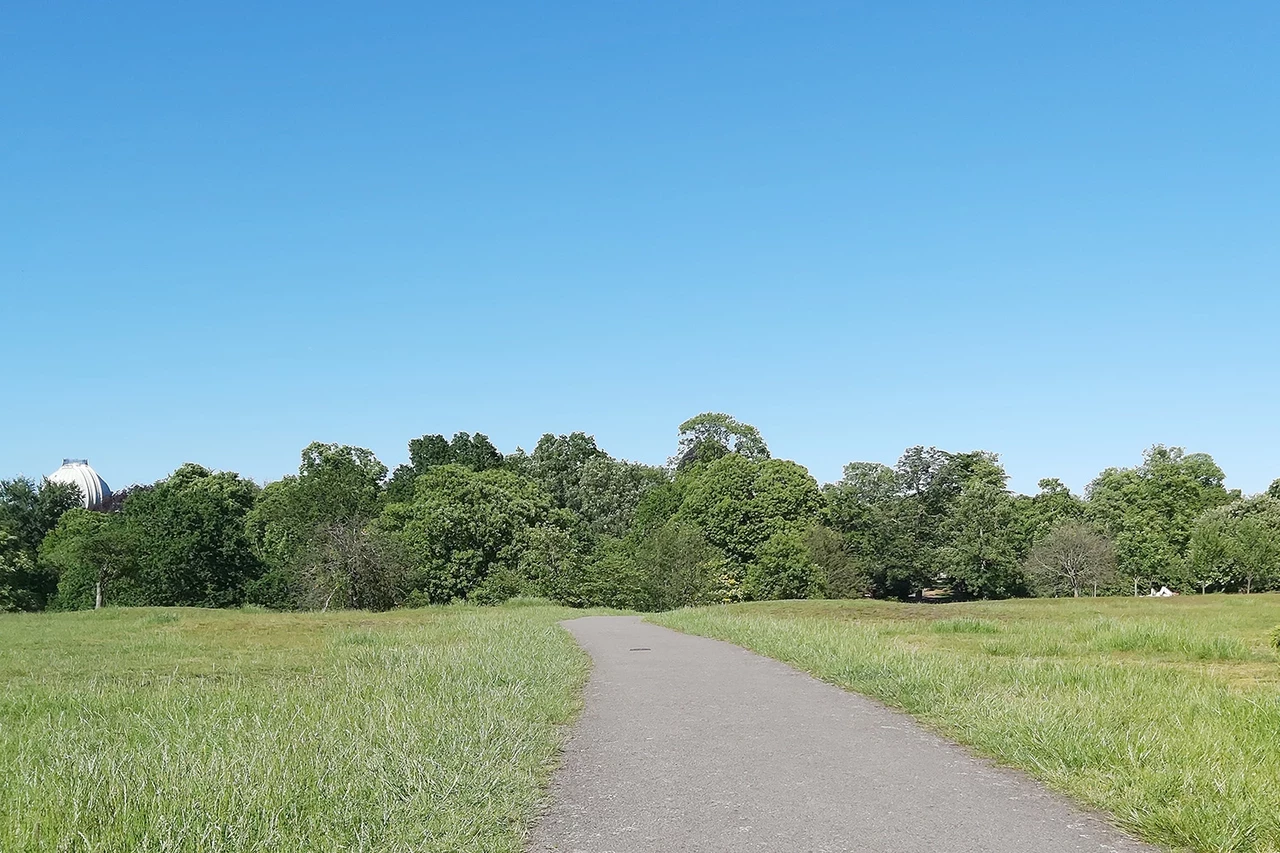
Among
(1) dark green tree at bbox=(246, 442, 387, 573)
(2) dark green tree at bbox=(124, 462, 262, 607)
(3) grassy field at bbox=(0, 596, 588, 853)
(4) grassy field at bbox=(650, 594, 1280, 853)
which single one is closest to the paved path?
(4) grassy field at bbox=(650, 594, 1280, 853)

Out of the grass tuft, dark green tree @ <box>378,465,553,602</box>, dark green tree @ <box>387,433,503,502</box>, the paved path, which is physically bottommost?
the grass tuft

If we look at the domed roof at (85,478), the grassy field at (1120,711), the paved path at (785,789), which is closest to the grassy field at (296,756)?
the paved path at (785,789)

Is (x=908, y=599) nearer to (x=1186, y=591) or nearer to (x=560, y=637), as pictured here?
(x=1186, y=591)

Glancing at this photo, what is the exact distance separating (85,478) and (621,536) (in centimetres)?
8631

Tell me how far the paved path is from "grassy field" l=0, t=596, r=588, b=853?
0.44 meters

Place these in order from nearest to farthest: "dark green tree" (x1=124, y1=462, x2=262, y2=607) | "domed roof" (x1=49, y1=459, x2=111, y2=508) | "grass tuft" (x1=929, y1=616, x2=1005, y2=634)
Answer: "grass tuft" (x1=929, y1=616, x2=1005, y2=634) → "dark green tree" (x1=124, y1=462, x2=262, y2=607) → "domed roof" (x1=49, y1=459, x2=111, y2=508)

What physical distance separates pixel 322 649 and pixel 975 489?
65796mm

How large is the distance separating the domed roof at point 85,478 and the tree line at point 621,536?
128 ft

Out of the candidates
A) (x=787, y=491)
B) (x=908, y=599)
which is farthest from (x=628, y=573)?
(x=908, y=599)

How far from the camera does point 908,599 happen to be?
266ft

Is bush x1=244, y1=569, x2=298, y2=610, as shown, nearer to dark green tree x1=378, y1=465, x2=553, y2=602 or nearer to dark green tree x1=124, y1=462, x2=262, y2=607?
dark green tree x1=124, y1=462, x2=262, y2=607

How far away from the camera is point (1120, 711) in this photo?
8219 mm

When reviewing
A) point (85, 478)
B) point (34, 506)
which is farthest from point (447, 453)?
point (85, 478)

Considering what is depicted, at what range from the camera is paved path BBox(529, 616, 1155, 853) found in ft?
16.6
